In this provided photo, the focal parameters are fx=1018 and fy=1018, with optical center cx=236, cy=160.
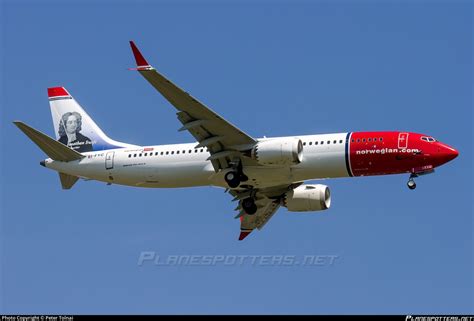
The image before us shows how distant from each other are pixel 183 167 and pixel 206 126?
363cm

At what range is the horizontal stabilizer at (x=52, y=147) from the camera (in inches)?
2336

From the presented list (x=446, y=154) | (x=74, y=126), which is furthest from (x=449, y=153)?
(x=74, y=126)

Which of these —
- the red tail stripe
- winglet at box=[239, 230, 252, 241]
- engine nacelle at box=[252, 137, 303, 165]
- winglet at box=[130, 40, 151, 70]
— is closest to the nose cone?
engine nacelle at box=[252, 137, 303, 165]

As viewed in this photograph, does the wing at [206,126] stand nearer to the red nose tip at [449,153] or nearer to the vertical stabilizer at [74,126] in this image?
the vertical stabilizer at [74,126]

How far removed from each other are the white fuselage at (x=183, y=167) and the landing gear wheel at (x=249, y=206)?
264cm

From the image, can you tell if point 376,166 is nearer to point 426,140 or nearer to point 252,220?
point 426,140

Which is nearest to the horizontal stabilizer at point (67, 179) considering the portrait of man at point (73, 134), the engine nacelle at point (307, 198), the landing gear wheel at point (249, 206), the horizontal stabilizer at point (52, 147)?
the horizontal stabilizer at point (52, 147)

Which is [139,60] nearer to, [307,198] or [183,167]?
[183,167]

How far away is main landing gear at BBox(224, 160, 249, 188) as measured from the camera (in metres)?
57.8

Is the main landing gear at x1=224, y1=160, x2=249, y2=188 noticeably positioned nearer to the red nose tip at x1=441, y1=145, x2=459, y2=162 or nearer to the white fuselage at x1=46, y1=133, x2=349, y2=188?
the white fuselage at x1=46, y1=133, x2=349, y2=188

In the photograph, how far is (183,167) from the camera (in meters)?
58.9

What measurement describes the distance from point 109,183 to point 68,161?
2.85 m

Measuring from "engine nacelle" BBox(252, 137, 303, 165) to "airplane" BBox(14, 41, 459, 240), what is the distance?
55mm

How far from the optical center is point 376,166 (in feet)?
185
